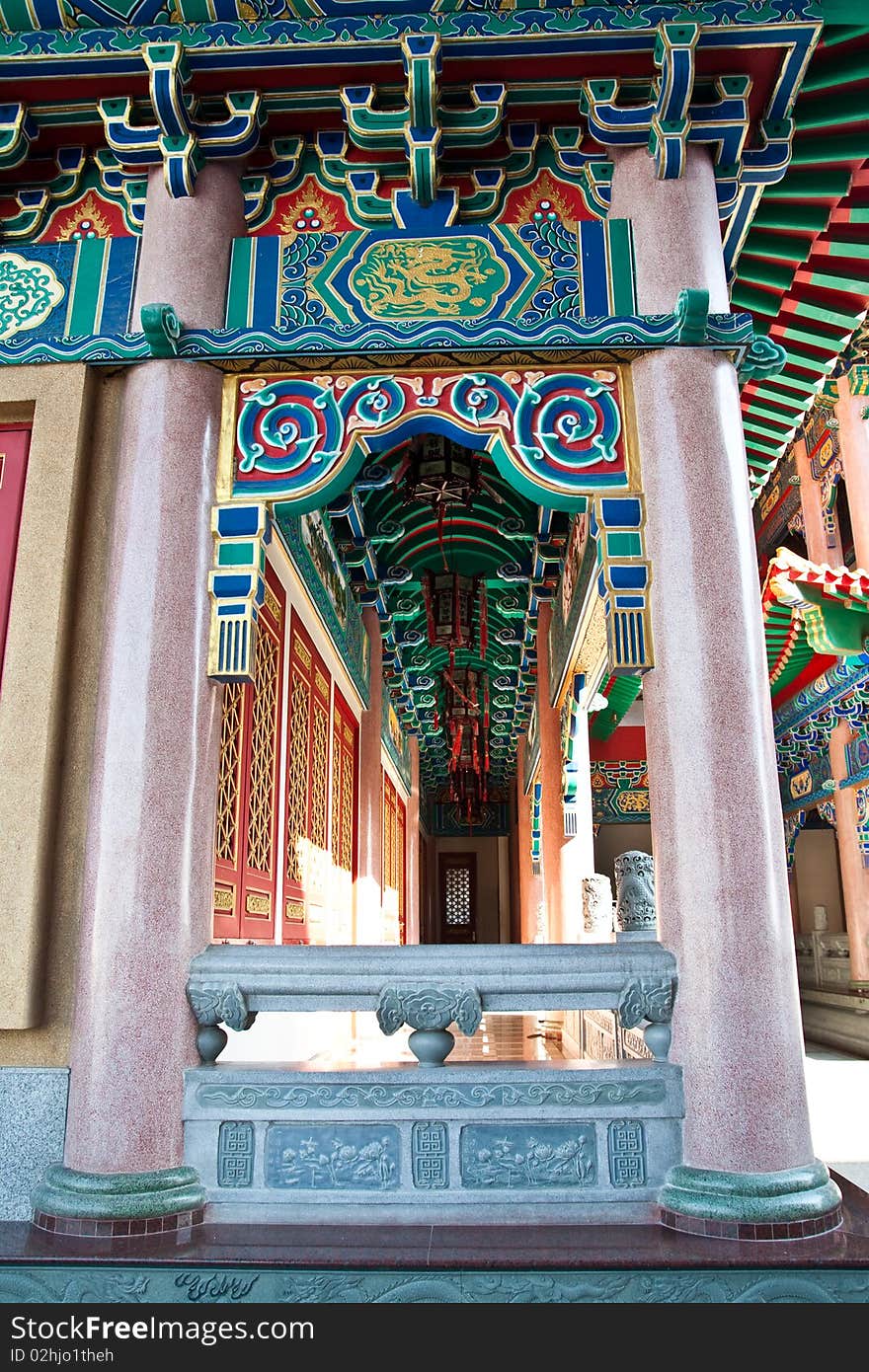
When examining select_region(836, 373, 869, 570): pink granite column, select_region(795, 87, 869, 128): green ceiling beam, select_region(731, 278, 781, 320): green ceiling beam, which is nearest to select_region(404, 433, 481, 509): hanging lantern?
select_region(731, 278, 781, 320): green ceiling beam

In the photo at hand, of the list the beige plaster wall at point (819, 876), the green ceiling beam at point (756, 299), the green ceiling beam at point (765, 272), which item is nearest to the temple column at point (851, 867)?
the beige plaster wall at point (819, 876)

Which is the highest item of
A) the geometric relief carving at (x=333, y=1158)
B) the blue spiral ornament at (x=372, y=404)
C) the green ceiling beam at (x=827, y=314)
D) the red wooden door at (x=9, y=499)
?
the green ceiling beam at (x=827, y=314)

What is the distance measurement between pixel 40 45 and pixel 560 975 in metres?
3.79

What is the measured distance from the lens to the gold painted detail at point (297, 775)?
18.4 ft

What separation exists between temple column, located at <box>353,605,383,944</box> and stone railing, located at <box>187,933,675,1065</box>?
4887 mm

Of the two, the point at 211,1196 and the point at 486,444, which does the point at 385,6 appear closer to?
the point at 486,444

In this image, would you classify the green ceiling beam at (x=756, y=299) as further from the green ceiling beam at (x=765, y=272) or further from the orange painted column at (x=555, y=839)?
the orange painted column at (x=555, y=839)

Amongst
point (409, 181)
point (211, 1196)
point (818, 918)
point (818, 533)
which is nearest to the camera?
point (211, 1196)

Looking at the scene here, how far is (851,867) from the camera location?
10.8 meters

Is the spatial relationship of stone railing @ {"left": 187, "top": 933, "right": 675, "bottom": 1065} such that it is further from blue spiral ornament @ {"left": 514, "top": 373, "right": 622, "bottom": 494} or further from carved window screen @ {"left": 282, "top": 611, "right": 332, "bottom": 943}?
carved window screen @ {"left": 282, "top": 611, "right": 332, "bottom": 943}

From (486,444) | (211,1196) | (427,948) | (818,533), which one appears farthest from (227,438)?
(818,533)

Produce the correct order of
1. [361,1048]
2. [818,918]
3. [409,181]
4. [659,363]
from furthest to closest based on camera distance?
[818,918]
[361,1048]
[409,181]
[659,363]

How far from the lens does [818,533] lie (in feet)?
37.8

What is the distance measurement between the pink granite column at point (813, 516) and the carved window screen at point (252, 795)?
26.7 feet
